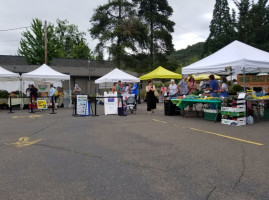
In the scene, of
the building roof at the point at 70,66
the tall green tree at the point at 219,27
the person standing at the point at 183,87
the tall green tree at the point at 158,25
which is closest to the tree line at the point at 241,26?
the tall green tree at the point at 219,27

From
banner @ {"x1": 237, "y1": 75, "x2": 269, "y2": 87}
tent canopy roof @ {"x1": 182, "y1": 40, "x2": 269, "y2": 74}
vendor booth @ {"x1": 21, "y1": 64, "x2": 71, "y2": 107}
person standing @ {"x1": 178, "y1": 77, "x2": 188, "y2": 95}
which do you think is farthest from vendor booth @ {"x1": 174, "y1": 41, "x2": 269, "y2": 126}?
vendor booth @ {"x1": 21, "y1": 64, "x2": 71, "y2": 107}

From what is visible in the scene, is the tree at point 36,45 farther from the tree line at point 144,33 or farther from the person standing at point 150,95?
the person standing at point 150,95

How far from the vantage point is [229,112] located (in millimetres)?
8562

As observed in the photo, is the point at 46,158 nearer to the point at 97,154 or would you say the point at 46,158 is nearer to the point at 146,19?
the point at 97,154

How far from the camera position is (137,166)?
14.1 ft

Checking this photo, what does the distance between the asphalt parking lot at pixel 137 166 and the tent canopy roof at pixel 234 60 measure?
3318 mm

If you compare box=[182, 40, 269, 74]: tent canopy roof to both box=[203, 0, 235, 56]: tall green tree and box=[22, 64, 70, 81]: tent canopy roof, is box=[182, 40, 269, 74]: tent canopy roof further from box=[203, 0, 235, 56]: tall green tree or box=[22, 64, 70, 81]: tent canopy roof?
box=[203, 0, 235, 56]: tall green tree

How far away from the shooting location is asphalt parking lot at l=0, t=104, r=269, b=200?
3252 mm

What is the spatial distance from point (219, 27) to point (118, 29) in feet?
97.3

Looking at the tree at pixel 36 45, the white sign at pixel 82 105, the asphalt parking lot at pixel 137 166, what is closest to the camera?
the asphalt parking lot at pixel 137 166

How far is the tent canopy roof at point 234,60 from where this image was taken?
9.40 m

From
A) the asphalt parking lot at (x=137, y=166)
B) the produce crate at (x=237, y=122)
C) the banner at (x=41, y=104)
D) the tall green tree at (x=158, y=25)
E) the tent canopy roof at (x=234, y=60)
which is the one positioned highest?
the tall green tree at (x=158, y=25)

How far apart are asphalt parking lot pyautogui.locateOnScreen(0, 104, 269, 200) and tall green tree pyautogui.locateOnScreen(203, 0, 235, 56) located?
4310 centimetres

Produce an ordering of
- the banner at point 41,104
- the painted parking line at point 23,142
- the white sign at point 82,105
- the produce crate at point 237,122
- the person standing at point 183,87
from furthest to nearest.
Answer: the banner at point 41,104, the person standing at point 183,87, the white sign at point 82,105, the produce crate at point 237,122, the painted parking line at point 23,142
